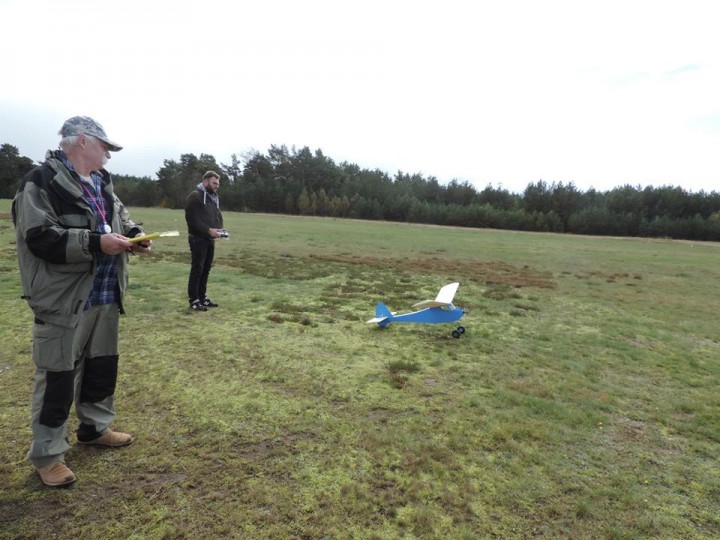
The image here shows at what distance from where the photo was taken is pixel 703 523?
106 inches

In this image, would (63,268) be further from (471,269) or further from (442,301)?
(471,269)

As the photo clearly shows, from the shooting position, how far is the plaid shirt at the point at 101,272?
9.79 ft

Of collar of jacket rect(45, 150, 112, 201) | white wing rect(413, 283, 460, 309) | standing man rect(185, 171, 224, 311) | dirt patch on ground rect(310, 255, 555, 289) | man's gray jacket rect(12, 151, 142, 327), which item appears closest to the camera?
man's gray jacket rect(12, 151, 142, 327)

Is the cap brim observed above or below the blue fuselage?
above

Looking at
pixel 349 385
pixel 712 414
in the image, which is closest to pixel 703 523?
pixel 712 414

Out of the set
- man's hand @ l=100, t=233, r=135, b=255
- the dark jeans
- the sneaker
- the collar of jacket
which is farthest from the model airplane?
the collar of jacket

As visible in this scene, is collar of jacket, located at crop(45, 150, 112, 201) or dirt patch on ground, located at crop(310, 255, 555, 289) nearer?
collar of jacket, located at crop(45, 150, 112, 201)

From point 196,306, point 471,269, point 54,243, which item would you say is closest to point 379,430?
point 54,243

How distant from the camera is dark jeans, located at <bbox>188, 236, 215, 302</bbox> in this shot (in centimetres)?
710

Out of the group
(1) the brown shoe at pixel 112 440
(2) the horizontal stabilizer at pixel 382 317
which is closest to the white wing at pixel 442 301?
(2) the horizontal stabilizer at pixel 382 317

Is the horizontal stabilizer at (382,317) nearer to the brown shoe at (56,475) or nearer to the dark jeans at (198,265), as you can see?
the dark jeans at (198,265)

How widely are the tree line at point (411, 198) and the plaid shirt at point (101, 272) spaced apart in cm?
5834

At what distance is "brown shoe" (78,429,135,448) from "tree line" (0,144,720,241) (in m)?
58.4

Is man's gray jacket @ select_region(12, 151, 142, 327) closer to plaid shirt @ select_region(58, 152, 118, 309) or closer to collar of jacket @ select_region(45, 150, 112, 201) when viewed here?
collar of jacket @ select_region(45, 150, 112, 201)
